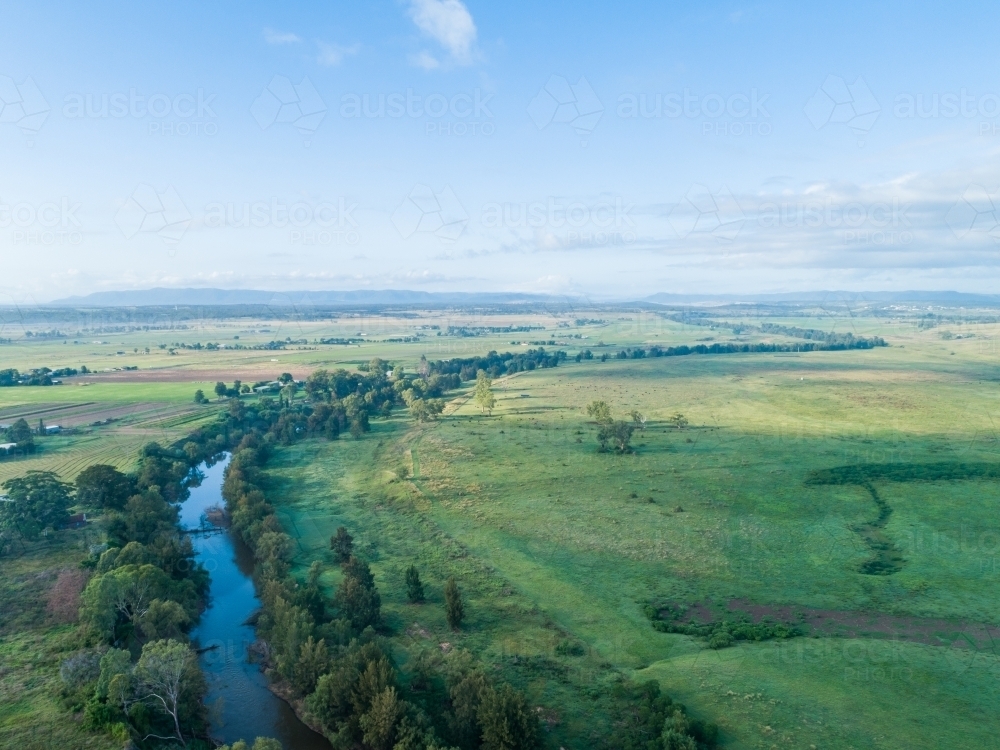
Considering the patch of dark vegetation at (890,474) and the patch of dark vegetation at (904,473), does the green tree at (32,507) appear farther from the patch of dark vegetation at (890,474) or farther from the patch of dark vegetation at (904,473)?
the patch of dark vegetation at (904,473)

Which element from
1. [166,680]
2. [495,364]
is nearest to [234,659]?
[166,680]

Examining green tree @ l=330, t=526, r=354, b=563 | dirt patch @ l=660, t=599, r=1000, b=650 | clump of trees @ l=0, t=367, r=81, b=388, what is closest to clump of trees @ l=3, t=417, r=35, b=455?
green tree @ l=330, t=526, r=354, b=563

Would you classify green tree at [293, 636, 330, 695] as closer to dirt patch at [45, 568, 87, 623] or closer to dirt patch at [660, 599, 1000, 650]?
dirt patch at [45, 568, 87, 623]

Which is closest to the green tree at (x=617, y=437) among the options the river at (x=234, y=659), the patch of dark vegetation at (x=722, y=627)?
the patch of dark vegetation at (x=722, y=627)

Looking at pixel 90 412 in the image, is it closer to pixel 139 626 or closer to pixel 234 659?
pixel 139 626

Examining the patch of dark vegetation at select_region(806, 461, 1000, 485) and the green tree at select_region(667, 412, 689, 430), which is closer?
the patch of dark vegetation at select_region(806, 461, 1000, 485)

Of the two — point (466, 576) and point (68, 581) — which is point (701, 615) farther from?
point (68, 581)
